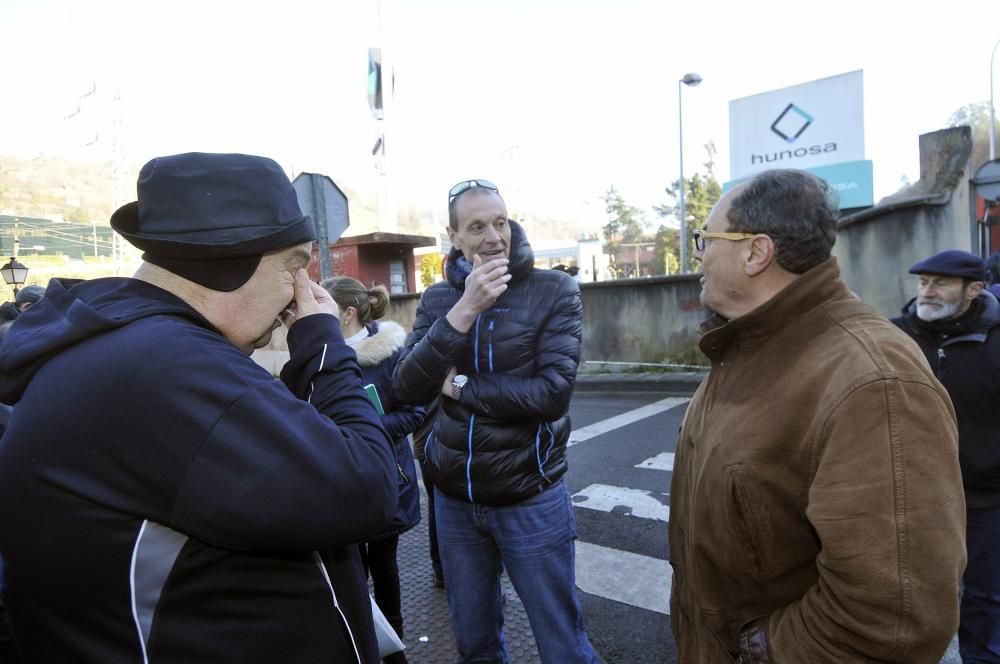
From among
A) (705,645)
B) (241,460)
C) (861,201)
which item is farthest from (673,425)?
(861,201)

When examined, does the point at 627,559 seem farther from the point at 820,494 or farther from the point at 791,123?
the point at 791,123

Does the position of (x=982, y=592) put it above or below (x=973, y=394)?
below

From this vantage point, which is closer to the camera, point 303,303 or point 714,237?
point 303,303

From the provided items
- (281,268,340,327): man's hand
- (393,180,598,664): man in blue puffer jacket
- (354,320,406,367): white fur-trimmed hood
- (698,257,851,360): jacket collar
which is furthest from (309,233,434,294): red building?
(698,257,851,360): jacket collar

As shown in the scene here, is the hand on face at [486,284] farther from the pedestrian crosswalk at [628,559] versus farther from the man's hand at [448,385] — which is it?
the pedestrian crosswalk at [628,559]

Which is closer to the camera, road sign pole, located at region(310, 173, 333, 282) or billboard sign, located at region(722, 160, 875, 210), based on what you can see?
road sign pole, located at region(310, 173, 333, 282)

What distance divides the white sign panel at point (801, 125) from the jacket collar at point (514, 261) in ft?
60.3

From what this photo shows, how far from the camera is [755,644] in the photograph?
4.90ft

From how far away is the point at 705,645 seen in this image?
1657 mm

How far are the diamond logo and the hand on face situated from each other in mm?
20583

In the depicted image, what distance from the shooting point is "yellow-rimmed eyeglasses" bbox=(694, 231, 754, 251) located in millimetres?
1635

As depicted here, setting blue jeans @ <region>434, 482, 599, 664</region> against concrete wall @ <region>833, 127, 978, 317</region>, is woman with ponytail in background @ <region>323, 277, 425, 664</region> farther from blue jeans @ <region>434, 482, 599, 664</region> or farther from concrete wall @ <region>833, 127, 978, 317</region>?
concrete wall @ <region>833, 127, 978, 317</region>

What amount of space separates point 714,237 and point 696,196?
185ft

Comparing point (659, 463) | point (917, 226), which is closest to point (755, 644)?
point (659, 463)
